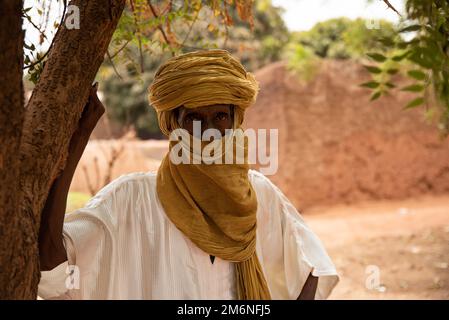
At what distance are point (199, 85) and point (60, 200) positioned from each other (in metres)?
0.72

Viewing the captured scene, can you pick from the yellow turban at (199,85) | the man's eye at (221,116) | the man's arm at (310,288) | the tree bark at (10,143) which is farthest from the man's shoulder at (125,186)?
the man's arm at (310,288)

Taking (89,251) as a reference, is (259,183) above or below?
above

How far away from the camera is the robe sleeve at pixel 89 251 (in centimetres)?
204

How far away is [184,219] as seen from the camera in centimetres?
229

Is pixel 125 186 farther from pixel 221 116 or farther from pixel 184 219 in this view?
pixel 221 116

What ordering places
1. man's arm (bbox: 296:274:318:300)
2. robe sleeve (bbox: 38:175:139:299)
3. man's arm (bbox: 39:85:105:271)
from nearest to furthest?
man's arm (bbox: 39:85:105:271) < robe sleeve (bbox: 38:175:139:299) < man's arm (bbox: 296:274:318:300)

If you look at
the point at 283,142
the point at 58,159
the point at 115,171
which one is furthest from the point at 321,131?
the point at 58,159

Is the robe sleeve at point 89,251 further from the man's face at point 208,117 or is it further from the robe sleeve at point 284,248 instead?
the robe sleeve at point 284,248

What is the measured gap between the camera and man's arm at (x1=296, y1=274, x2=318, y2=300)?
2496 millimetres

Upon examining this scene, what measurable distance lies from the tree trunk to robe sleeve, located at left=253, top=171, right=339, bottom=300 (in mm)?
993

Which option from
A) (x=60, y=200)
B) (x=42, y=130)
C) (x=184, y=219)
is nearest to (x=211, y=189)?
(x=184, y=219)

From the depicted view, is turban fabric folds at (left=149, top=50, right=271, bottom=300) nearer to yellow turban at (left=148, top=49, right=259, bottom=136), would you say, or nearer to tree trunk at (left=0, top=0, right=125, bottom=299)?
yellow turban at (left=148, top=49, right=259, bottom=136)

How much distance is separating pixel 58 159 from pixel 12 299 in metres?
0.42

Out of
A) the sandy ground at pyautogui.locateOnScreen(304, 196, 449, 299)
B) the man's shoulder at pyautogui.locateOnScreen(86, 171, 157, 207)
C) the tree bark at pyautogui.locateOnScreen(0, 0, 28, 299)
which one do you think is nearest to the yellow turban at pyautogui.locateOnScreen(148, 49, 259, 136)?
the man's shoulder at pyautogui.locateOnScreen(86, 171, 157, 207)
